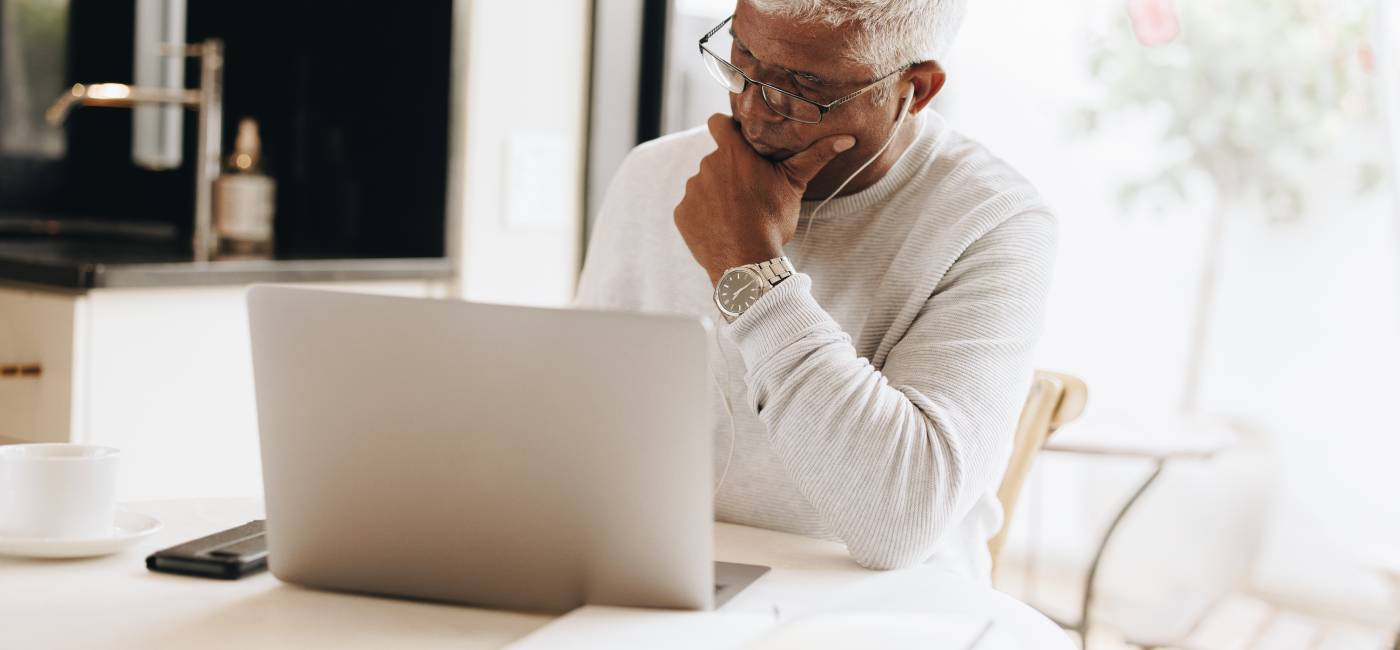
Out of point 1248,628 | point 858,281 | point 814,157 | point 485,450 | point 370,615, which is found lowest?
point 1248,628

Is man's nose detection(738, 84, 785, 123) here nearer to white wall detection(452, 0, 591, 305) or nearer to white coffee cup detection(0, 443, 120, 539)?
white coffee cup detection(0, 443, 120, 539)

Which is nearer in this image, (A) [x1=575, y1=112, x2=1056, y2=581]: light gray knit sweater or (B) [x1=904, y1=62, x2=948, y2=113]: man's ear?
(A) [x1=575, y1=112, x2=1056, y2=581]: light gray knit sweater

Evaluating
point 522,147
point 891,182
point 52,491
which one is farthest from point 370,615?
point 522,147

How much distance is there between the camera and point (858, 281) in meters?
1.32

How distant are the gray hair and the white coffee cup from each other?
684 millimetres

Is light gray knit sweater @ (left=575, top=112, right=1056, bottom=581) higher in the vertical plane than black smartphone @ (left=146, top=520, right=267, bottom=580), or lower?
higher

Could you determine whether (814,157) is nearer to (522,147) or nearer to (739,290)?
(739,290)

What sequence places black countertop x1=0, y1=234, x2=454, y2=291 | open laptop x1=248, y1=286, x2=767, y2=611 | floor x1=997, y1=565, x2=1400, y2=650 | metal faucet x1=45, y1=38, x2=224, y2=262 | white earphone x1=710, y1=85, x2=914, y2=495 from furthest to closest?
floor x1=997, y1=565, x2=1400, y2=650
metal faucet x1=45, y1=38, x2=224, y2=262
black countertop x1=0, y1=234, x2=454, y2=291
white earphone x1=710, y1=85, x2=914, y2=495
open laptop x1=248, y1=286, x2=767, y2=611

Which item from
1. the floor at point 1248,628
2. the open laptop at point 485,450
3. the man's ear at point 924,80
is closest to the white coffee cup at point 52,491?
the open laptop at point 485,450

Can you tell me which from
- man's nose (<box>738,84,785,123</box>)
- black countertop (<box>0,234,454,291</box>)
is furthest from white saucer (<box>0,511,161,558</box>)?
black countertop (<box>0,234,454,291</box>)

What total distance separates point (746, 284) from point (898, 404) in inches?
6.8

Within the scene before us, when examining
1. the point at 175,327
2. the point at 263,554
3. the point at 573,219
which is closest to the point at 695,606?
the point at 263,554

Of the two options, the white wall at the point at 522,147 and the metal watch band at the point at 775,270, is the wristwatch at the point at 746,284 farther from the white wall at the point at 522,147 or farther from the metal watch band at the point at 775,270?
the white wall at the point at 522,147

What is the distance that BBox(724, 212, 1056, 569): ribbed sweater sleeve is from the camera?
1.07m
